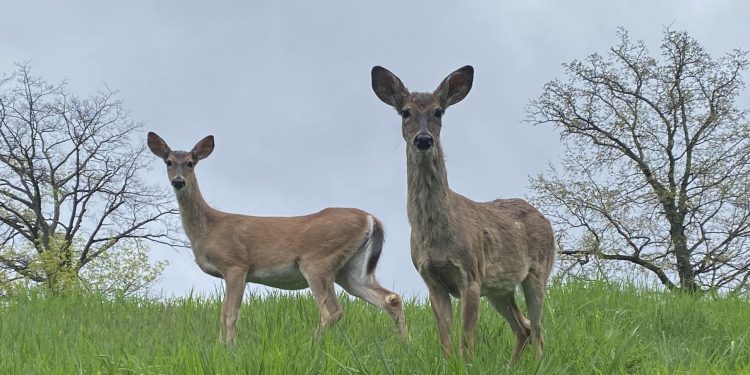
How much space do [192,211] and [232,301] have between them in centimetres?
176

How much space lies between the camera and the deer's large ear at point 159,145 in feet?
35.4

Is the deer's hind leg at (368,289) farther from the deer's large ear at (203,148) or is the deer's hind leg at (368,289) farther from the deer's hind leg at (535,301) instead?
the deer's large ear at (203,148)

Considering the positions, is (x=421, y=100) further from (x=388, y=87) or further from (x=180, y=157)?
(x=180, y=157)

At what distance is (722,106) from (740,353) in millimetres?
22599

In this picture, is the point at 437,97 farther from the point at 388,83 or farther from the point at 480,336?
the point at 480,336

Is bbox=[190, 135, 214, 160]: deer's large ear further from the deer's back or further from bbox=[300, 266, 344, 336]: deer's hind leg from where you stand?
bbox=[300, 266, 344, 336]: deer's hind leg

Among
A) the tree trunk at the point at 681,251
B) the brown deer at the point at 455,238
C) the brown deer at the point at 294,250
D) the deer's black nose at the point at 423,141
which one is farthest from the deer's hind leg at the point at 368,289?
the tree trunk at the point at 681,251

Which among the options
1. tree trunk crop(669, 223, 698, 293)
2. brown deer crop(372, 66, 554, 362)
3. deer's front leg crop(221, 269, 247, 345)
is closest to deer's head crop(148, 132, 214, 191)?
deer's front leg crop(221, 269, 247, 345)

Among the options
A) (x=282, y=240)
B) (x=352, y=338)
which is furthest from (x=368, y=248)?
(x=352, y=338)

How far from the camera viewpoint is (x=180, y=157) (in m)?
10.6

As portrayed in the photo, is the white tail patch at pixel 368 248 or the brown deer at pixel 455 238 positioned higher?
the white tail patch at pixel 368 248

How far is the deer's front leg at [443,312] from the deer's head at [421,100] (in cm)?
101

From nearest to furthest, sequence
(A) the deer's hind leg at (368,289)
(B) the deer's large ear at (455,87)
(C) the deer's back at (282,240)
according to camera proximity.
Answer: (B) the deer's large ear at (455,87), (A) the deer's hind leg at (368,289), (C) the deer's back at (282,240)

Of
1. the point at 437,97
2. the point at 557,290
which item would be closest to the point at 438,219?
the point at 437,97
